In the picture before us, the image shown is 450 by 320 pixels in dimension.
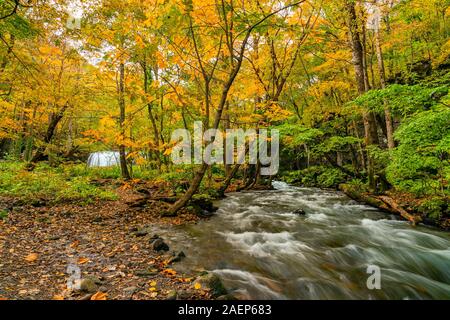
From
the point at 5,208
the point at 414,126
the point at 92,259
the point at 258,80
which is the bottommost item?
the point at 92,259

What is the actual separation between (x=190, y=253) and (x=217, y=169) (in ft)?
50.1

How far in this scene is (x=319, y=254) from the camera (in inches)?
231

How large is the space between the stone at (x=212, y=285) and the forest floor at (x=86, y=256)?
0.09m

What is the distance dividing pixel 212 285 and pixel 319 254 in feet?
9.91

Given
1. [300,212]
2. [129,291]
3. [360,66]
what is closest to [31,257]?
[129,291]

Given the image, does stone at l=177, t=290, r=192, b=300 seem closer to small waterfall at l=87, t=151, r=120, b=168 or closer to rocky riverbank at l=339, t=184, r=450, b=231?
rocky riverbank at l=339, t=184, r=450, b=231

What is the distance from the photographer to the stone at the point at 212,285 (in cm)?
376

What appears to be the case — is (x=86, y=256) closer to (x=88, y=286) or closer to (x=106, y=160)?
(x=88, y=286)

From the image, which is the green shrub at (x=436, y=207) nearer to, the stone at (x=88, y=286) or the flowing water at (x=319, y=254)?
the flowing water at (x=319, y=254)

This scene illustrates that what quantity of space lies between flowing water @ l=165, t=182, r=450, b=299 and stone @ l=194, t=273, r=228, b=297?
273 millimetres
